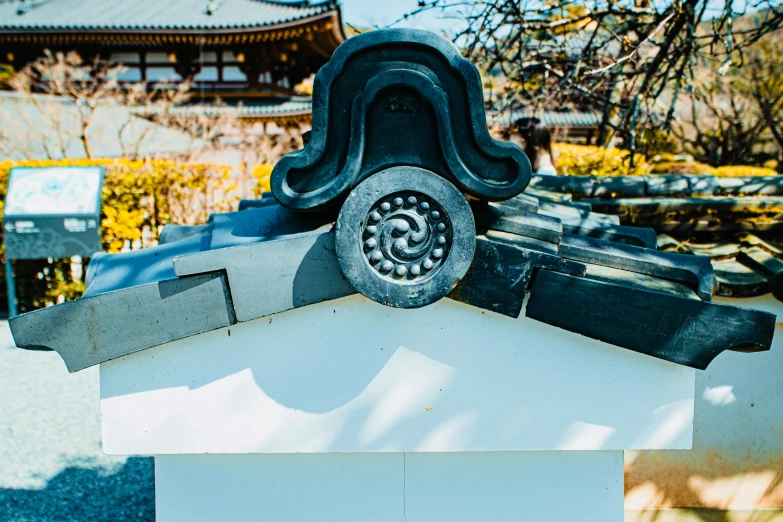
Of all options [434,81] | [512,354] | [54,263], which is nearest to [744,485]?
[512,354]

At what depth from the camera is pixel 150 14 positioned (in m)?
19.7

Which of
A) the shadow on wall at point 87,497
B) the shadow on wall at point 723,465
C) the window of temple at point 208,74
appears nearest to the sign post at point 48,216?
the shadow on wall at point 87,497

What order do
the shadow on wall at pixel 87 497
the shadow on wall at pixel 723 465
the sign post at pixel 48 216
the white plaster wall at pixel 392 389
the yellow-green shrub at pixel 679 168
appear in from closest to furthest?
the white plaster wall at pixel 392 389 < the shadow on wall at pixel 723 465 < the shadow on wall at pixel 87 497 < the sign post at pixel 48 216 < the yellow-green shrub at pixel 679 168

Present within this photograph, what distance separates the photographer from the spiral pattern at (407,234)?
1625 millimetres

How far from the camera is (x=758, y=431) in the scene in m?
3.08

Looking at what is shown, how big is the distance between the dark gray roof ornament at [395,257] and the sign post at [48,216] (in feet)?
23.4

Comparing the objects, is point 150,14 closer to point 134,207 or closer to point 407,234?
point 134,207

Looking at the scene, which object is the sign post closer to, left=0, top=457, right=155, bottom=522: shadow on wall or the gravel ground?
the gravel ground

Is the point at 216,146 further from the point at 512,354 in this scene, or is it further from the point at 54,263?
the point at 512,354

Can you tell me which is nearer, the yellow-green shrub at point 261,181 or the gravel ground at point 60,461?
the gravel ground at point 60,461

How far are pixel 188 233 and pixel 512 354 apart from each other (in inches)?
53.8

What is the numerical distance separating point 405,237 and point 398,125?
0.96 ft

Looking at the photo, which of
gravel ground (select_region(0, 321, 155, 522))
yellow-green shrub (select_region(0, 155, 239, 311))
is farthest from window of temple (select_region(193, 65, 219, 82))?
gravel ground (select_region(0, 321, 155, 522))

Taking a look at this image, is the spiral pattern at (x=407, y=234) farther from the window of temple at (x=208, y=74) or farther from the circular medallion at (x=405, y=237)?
the window of temple at (x=208, y=74)
